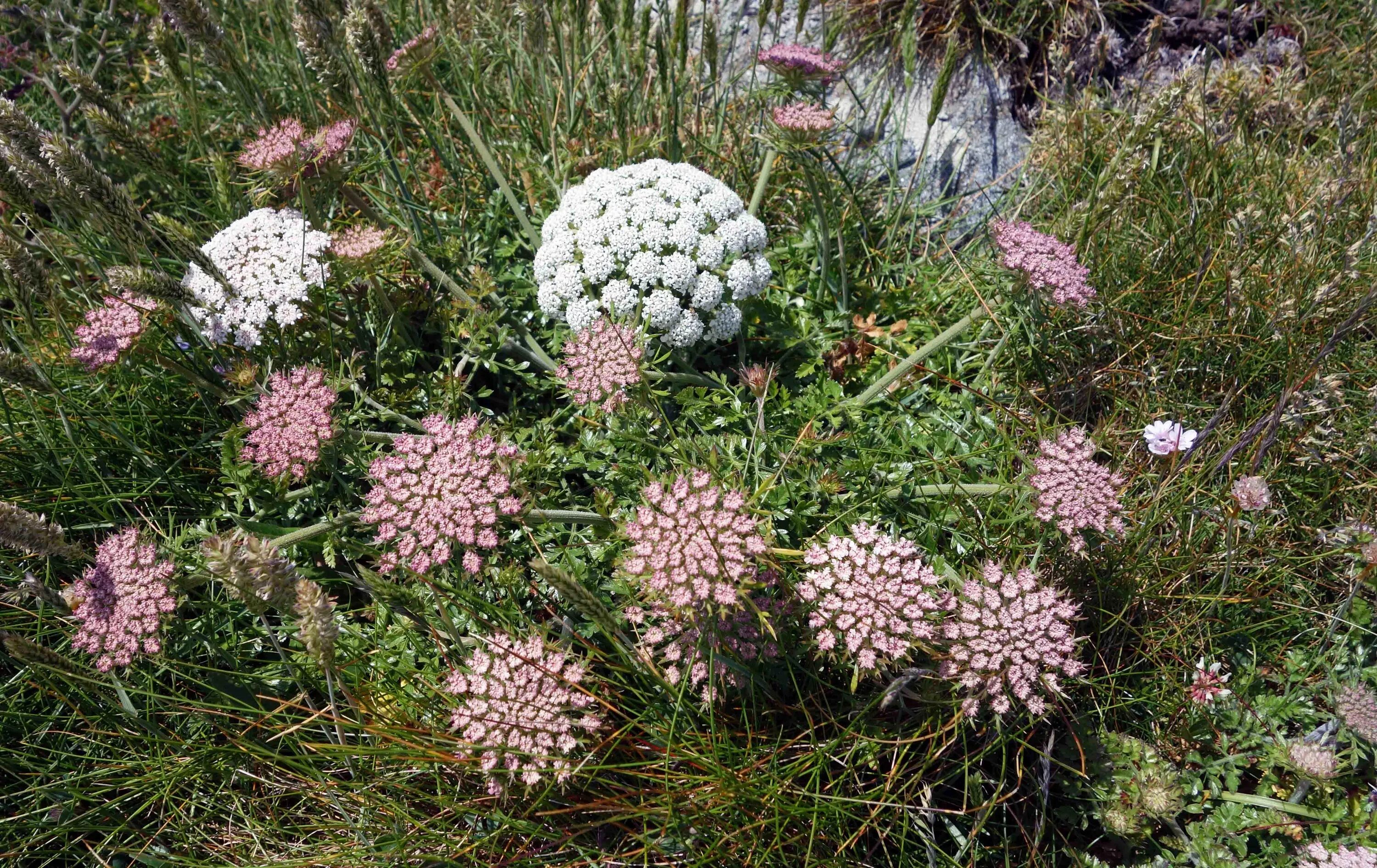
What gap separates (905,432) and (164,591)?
340cm

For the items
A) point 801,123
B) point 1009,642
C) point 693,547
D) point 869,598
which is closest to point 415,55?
point 801,123

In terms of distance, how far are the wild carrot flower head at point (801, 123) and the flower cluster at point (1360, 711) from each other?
10.8 feet

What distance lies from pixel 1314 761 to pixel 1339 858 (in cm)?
31

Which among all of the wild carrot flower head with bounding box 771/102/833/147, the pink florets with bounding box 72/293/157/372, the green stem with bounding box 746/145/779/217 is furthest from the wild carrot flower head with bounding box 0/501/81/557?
the green stem with bounding box 746/145/779/217

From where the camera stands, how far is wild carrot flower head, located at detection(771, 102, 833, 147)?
4.08 meters

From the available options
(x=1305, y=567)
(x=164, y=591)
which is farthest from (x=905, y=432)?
(x=164, y=591)

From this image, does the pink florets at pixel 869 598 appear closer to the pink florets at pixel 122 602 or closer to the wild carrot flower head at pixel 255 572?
the wild carrot flower head at pixel 255 572

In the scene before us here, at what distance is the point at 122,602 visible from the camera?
3023 millimetres

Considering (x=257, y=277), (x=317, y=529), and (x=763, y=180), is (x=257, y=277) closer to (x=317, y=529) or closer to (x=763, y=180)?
(x=317, y=529)

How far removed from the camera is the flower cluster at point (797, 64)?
4.27 metres

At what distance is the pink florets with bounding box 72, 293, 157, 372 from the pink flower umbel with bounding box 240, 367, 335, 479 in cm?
81

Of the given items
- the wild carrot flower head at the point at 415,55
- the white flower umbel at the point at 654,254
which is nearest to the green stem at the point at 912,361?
the white flower umbel at the point at 654,254

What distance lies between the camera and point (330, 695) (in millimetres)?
2818

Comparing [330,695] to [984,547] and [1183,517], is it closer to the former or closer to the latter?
[984,547]
